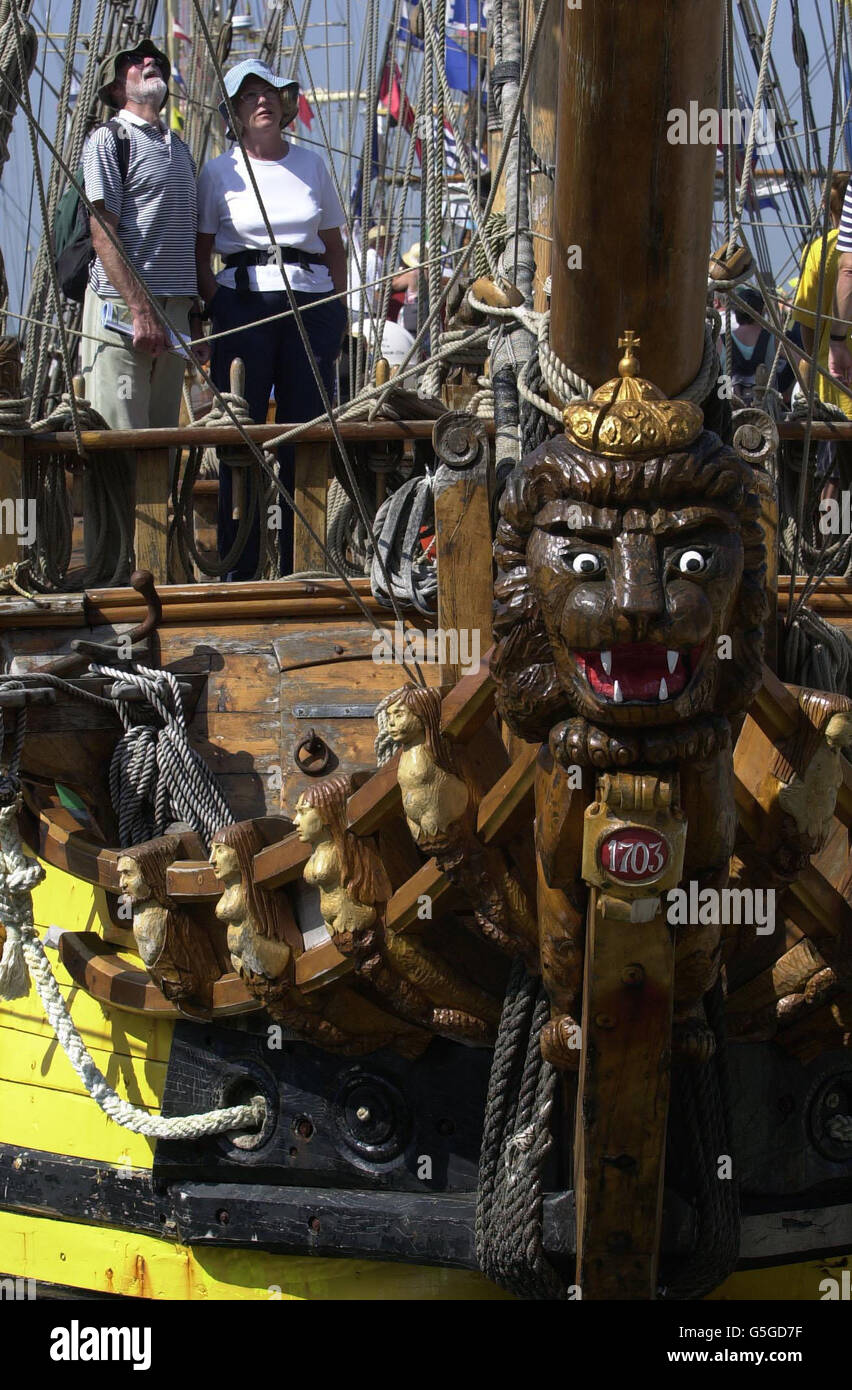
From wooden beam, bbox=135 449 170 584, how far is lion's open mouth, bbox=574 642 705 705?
7.18 ft

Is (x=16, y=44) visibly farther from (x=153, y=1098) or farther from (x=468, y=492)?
(x=153, y=1098)

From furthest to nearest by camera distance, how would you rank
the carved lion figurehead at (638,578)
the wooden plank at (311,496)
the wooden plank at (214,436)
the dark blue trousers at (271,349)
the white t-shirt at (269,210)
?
the white t-shirt at (269,210) → the dark blue trousers at (271,349) → the wooden plank at (311,496) → the wooden plank at (214,436) → the carved lion figurehead at (638,578)

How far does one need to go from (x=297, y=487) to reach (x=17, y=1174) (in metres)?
1.91

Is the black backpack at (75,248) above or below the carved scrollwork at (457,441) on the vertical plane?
above

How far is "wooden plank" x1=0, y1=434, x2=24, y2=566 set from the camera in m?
4.37

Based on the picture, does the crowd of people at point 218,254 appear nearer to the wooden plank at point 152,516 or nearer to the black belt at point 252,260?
the black belt at point 252,260

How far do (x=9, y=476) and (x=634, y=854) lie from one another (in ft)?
7.77

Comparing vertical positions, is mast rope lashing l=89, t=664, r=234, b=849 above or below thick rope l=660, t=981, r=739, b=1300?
above

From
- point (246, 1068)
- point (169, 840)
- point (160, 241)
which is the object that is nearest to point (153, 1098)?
point (246, 1068)

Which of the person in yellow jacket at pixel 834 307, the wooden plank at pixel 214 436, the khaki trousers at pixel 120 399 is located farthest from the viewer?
the person in yellow jacket at pixel 834 307

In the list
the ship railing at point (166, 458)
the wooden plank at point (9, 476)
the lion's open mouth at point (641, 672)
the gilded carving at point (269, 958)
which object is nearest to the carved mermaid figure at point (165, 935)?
the gilded carving at point (269, 958)

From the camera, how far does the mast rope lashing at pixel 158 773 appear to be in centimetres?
405

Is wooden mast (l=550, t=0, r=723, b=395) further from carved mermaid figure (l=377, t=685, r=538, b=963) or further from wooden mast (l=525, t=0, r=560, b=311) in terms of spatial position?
wooden mast (l=525, t=0, r=560, b=311)

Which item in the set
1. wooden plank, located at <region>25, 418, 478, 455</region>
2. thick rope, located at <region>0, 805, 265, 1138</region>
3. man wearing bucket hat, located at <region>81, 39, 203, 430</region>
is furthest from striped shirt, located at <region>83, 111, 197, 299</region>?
thick rope, located at <region>0, 805, 265, 1138</region>
